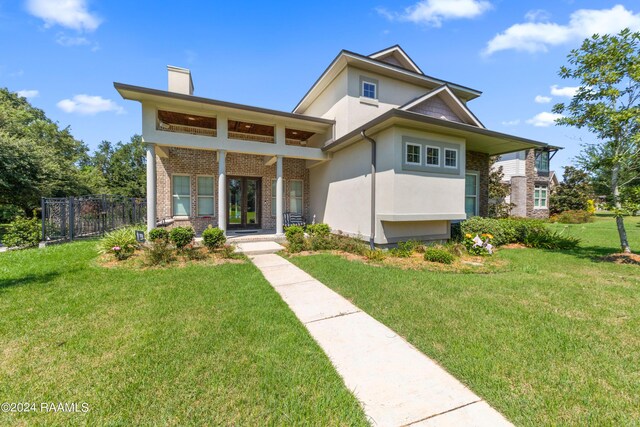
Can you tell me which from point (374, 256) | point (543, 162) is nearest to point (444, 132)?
point (374, 256)

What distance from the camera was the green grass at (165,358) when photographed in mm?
2102

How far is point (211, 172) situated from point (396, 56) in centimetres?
1071

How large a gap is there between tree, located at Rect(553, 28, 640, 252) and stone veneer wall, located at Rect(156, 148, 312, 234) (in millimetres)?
10738

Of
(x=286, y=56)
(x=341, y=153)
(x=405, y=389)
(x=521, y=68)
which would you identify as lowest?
(x=405, y=389)

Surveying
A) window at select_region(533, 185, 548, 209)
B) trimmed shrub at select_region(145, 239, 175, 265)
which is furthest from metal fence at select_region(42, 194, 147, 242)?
window at select_region(533, 185, 548, 209)

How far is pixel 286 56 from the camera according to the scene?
1070 cm

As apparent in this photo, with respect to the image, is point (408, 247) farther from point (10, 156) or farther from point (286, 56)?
point (10, 156)

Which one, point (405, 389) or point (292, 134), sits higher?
point (292, 134)

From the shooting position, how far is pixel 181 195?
37.2 ft

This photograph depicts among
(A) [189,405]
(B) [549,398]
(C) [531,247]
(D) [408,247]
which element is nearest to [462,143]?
(D) [408,247]

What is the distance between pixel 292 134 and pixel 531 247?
455 inches

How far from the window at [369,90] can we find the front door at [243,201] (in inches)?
249

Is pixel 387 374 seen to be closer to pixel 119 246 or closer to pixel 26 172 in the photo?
pixel 119 246

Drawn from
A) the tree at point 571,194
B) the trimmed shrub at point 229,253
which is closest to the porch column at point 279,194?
the trimmed shrub at point 229,253
